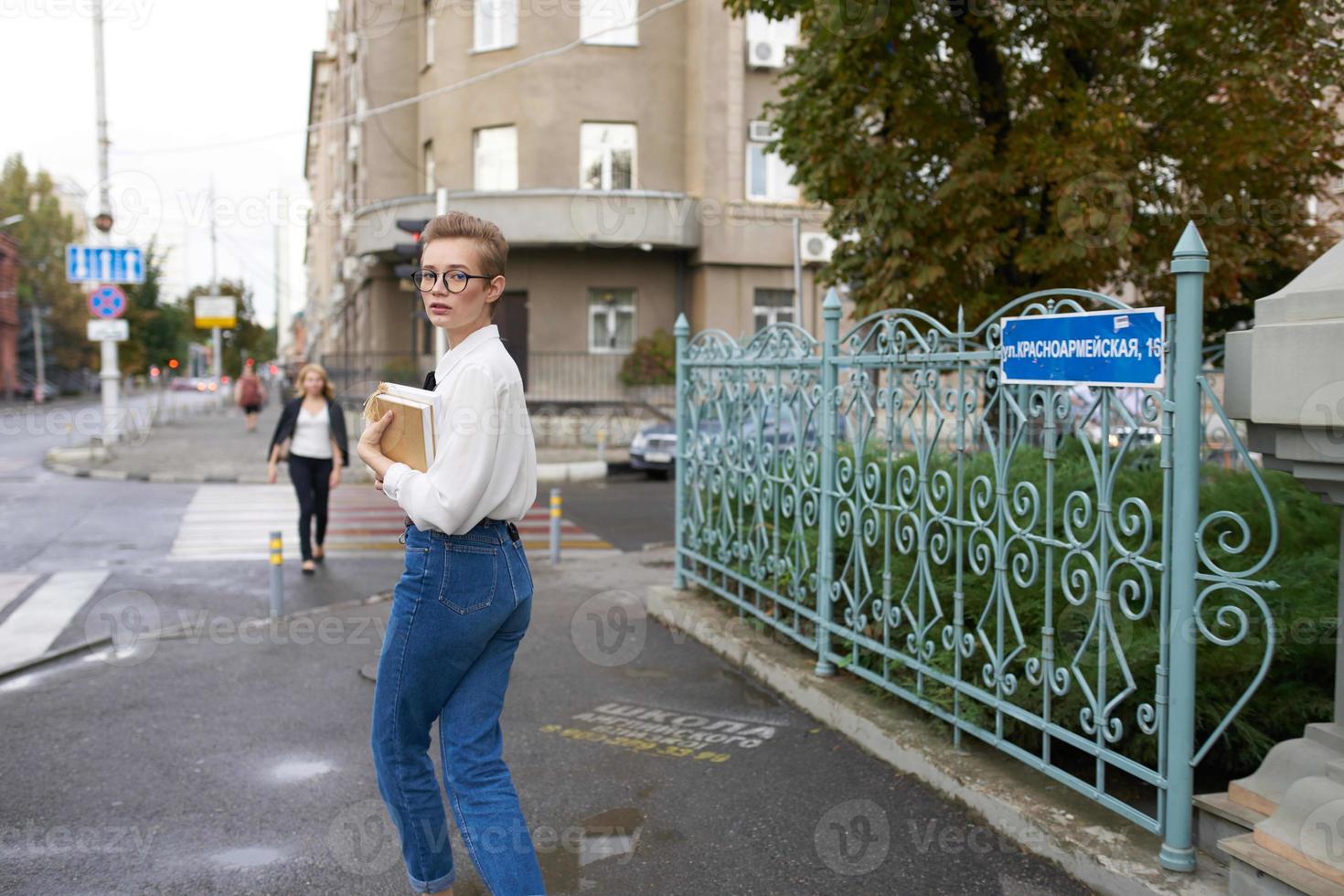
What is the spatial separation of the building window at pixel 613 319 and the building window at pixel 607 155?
2520 mm

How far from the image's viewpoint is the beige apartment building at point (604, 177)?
26453mm

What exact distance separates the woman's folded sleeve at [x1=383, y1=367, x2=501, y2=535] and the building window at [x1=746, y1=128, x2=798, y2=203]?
2479cm

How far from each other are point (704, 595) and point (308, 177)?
100695 mm

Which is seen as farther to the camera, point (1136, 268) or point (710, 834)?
point (1136, 268)

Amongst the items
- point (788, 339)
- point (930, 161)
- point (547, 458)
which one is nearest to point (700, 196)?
point (547, 458)

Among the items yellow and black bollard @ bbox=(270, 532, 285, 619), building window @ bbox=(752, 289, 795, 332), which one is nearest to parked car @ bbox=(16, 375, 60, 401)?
building window @ bbox=(752, 289, 795, 332)

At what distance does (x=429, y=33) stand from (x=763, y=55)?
331 inches

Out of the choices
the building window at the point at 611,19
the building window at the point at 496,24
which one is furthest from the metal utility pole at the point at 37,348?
the building window at the point at 611,19

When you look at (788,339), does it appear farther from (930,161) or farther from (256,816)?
(256,816)

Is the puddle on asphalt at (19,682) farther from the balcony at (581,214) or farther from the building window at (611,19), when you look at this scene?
the building window at (611,19)

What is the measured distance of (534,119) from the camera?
26.6 metres

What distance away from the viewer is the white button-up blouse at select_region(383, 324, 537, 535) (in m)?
3.14

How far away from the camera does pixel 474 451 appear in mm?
3145

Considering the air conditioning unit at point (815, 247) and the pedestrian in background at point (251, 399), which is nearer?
the air conditioning unit at point (815, 247)
